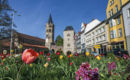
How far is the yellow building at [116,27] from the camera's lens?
62.5 ft

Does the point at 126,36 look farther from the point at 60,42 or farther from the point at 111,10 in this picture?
the point at 60,42

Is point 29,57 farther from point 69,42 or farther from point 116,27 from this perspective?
point 69,42

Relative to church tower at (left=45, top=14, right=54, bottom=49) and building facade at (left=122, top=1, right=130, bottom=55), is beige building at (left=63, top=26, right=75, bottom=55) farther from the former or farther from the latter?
building facade at (left=122, top=1, right=130, bottom=55)

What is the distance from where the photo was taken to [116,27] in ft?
68.0

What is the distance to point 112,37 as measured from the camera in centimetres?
2198

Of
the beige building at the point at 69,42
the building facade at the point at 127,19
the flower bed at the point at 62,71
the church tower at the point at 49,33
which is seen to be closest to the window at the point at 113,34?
the building facade at the point at 127,19

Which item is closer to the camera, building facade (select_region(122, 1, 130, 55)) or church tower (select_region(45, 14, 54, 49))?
building facade (select_region(122, 1, 130, 55))

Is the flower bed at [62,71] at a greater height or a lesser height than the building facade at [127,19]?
lesser

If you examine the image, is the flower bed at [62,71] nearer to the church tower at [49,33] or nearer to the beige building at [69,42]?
the beige building at [69,42]

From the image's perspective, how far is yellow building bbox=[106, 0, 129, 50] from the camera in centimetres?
1904

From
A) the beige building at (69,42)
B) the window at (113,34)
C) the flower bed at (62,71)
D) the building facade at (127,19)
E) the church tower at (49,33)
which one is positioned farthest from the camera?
the church tower at (49,33)

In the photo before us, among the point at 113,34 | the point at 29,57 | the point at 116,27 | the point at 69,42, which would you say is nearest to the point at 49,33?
the point at 69,42

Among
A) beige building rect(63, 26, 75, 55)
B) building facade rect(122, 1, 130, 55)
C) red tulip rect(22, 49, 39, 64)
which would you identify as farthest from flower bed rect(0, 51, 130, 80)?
beige building rect(63, 26, 75, 55)

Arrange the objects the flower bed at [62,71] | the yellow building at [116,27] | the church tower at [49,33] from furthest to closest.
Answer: the church tower at [49,33] < the yellow building at [116,27] < the flower bed at [62,71]
